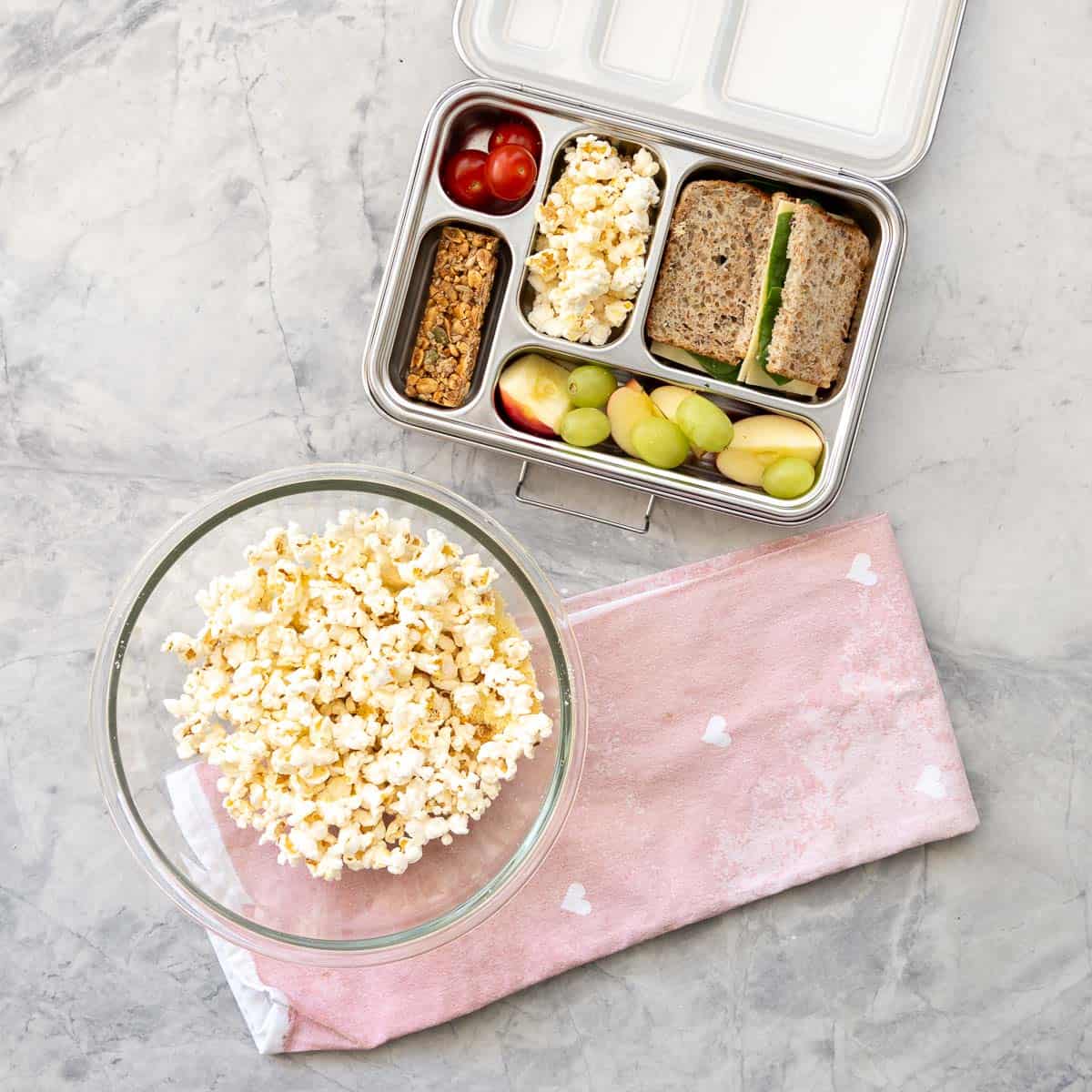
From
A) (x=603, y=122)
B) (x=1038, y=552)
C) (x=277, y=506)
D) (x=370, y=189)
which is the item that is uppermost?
(x=603, y=122)

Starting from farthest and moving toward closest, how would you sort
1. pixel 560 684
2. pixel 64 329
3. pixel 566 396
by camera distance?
pixel 64 329, pixel 566 396, pixel 560 684

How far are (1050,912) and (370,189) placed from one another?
60.0 inches

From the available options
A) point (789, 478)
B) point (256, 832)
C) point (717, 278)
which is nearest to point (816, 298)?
point (717, 278)

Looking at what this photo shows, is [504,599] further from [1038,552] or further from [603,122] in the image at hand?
[1038,552]

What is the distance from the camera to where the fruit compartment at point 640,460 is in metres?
1.41

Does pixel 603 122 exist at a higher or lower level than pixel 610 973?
higher

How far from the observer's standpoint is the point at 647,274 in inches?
55.1

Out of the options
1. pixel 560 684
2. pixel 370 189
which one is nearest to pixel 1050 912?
pixel 560 684

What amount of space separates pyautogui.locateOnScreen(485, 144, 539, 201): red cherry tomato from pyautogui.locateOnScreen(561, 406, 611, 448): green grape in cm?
32

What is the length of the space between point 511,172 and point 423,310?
231 millimetres

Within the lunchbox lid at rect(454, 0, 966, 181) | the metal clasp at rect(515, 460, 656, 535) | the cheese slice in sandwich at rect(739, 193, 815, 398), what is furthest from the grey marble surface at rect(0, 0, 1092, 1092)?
the cheese slice in sandwich at rect(739, 193, 815, 398)

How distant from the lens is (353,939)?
1.34 meters

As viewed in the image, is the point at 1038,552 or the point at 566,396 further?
the point at 1038,552

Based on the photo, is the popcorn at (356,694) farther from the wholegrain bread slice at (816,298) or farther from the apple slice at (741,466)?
the wholegrain bread slice at (816,298)
